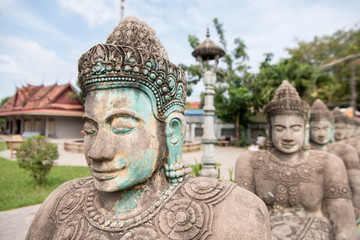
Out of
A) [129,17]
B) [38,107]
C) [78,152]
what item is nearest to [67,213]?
[129,17]

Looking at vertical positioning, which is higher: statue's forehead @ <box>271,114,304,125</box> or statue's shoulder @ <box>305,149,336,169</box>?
statue's forehead @ <box>271,114,304,125</box>

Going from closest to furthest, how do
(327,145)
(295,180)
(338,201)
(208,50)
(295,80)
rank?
1. (338,201)
2. (295,180)
3. (327,145)
4. (208,50)
5. (295,80)

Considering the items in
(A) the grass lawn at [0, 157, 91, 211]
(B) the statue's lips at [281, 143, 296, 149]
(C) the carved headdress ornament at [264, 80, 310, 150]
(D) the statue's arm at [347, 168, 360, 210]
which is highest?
(C) the carved headdress ornament at [264, 80, 310, 150]

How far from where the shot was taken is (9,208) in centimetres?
486

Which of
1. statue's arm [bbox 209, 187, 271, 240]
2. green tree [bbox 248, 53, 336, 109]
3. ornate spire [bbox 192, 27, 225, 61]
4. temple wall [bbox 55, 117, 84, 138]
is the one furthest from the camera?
temple wall [bbox 55, 117, 84, 138]

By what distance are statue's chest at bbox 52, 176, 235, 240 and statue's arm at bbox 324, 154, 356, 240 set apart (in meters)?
1.65

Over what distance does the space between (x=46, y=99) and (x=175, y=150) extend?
73.6 feet

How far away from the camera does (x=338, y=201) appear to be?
243 centimetres

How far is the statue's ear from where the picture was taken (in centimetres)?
151

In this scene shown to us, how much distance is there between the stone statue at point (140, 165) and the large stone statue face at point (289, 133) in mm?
1499

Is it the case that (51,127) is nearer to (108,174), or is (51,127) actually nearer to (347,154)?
(347,154)

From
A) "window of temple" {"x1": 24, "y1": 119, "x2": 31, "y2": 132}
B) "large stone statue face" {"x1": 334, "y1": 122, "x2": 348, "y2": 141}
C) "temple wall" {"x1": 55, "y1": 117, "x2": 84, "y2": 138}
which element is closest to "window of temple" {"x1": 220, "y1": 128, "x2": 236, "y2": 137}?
"temple wall" {"x1": 55, "y1": 117, "x2": 84, "y2": 138}

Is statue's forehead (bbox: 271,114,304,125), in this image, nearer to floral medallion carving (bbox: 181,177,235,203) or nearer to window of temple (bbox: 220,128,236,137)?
floral medallion carving (bbox: 181,177,235,203)

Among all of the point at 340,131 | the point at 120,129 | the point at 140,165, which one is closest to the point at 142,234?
the point at 140,165
